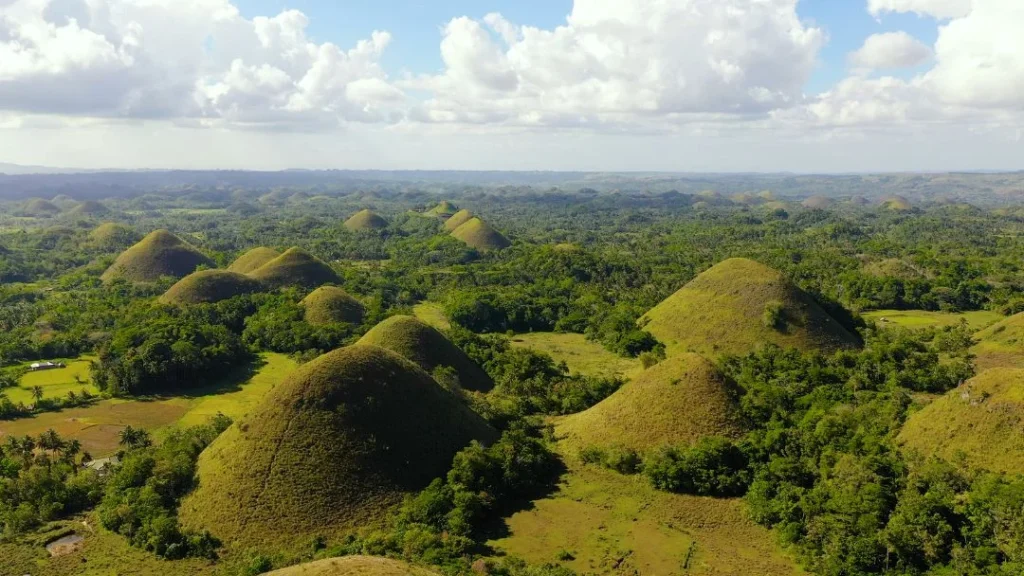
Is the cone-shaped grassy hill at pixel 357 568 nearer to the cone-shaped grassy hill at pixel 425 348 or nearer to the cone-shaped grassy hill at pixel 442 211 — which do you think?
the cone-shaped grassy hill at pixel 425 348

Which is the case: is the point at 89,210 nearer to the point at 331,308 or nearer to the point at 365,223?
the point at 365,223

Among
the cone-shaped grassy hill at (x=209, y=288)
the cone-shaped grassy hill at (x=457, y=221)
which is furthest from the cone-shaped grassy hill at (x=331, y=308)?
the cone-shaped grassy hill at (x=457, y=221)

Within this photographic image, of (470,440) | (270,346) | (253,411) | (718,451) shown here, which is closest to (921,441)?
(718,451)

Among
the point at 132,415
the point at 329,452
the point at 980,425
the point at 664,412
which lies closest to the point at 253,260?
the point at 132,415

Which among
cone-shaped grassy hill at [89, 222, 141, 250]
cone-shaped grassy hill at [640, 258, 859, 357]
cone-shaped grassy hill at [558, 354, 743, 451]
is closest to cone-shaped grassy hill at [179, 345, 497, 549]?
cone-shaped grassy hill at [558, 354, 743, 451]

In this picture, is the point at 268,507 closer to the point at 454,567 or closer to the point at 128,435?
the point at 454,567

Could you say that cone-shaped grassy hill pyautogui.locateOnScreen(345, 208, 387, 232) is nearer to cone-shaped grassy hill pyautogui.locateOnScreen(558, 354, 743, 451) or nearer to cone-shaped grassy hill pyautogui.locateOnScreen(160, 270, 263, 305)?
cone-shaped grassy hill pyautogui.locateOnScreen(160, 270, 263, 305)

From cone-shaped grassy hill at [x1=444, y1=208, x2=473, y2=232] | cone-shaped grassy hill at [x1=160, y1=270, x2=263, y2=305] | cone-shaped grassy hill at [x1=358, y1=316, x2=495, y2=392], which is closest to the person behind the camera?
cone-shaped grassy hill at [x1=358, y1=316, x2=495, y2=392]
